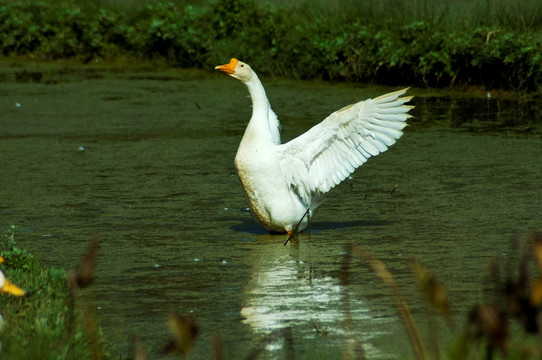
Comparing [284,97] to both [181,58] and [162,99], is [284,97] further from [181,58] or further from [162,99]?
[181,58]

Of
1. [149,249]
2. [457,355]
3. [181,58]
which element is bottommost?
[181,58]

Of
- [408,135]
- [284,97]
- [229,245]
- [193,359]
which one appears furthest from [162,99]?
[193,359]

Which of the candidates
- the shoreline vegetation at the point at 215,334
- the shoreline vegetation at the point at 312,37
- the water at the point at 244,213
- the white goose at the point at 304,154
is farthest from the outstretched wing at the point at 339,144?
the shoreline vegetation at the point at 312,37

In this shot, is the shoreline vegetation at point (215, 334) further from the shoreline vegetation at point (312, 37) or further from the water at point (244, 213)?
the shoreline vegetation at point (312, 37)

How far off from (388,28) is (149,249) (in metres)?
9.42

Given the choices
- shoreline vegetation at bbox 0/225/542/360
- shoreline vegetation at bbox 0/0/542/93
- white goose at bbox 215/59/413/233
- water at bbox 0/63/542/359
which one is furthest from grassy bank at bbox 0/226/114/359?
shoreline vegetation at bbox 0/0/542/93

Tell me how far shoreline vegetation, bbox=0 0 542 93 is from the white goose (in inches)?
250

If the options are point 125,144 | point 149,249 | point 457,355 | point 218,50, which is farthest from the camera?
point 218,50

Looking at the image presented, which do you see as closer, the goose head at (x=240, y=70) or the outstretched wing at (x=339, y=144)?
the outstretched wing at (x=339, y=144)

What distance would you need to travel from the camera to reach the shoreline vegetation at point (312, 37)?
1368 centimetres

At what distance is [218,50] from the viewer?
→ 1633 cm

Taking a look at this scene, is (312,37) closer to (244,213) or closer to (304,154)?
(244,213)

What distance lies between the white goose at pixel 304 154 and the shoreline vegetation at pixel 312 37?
634 cm

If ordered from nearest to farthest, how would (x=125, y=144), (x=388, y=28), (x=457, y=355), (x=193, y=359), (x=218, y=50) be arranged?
(x=457, y=355) < (x=193, y=359) < (x=125, y=144) < (x=388, y=28) < (x=218, y=50)
